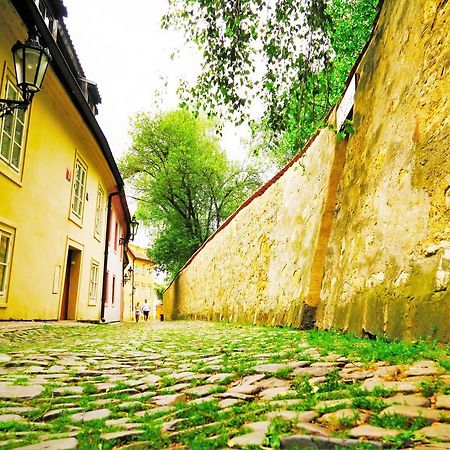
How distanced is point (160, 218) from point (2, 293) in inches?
778

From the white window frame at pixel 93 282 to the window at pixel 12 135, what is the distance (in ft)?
19.5

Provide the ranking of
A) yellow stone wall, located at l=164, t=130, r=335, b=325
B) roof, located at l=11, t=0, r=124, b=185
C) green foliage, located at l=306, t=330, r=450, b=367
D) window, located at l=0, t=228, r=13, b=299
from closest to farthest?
green foliage, located at l=306, t=330, r=450, b=367
yellow stone wall, located at l=164, t=130, r=335, b=325
roof, located at l=11, t=0, r=124, b=185
window, located at l=0, t=228, r=13, b=299

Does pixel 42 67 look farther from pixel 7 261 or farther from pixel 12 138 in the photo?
pixel 7 261

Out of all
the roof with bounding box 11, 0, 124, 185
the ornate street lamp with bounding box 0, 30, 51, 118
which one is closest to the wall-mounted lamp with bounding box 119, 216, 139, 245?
the roof with bounding box 11, 0, 124, 185

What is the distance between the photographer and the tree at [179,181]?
2512 cm

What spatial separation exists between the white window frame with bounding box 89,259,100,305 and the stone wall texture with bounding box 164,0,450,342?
700 centimetres

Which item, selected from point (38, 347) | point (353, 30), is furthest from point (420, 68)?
point (353, 30)

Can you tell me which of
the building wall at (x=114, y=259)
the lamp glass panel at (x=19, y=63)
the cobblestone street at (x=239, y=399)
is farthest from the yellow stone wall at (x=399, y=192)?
the building wall at (x=114, y=259)

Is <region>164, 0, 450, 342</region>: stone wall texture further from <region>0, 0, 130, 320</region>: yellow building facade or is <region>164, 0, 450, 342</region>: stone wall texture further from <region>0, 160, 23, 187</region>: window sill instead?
<region>0, 160, 23, 187</region>: window sill

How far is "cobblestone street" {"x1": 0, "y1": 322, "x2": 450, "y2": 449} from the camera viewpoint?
1.52m

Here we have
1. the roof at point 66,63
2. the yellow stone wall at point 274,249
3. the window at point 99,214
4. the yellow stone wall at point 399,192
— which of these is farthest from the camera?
the window at point 99,214

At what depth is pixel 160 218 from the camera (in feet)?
87.8

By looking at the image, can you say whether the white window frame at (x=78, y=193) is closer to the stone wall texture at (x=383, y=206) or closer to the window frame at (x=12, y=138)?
the window frame at (x=12, y=138)

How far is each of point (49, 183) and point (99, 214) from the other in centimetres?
509
